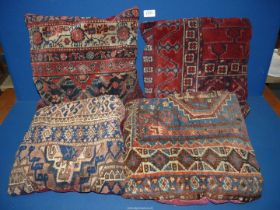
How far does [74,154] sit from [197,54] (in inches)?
31.7

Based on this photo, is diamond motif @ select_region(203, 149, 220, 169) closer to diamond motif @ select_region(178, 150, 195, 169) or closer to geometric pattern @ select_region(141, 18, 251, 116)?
diamond motif @ select_region(178, 150, 195, 169)

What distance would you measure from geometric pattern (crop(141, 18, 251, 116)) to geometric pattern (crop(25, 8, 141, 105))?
0.11 meters

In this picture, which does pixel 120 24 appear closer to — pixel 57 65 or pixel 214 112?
pixel 57 65

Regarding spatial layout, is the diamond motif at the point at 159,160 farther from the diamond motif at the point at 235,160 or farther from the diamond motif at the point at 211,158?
the diamond motif at the point at 235,160

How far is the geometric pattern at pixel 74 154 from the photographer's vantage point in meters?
1.12

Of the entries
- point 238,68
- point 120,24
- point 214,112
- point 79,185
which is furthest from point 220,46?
point 79,185

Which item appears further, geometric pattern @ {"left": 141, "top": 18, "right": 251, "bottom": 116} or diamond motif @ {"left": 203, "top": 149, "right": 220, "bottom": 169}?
geometric pattern @ {"left": 141, "top": 18, "right": 251, "bottom": 116}

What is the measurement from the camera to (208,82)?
142 cm

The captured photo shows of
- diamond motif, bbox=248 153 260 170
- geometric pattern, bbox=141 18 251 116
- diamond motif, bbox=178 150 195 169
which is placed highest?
geometric pattern, bbox=141 18 251 116

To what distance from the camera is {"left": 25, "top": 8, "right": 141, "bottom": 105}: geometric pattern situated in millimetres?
1331

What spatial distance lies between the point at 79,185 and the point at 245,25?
1.15m

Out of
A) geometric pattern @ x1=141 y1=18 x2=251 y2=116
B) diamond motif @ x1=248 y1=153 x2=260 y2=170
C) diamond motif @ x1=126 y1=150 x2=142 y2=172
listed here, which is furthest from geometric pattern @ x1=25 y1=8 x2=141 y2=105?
diamond motif @ x1=248 y1=153 x2=260 y2=170

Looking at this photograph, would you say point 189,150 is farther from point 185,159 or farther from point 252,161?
point 252,161

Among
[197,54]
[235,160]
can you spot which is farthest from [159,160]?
[197,54]
